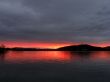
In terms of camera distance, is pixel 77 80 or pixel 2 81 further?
pixel 77 80

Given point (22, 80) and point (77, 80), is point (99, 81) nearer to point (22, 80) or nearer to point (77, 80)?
point (77, 80)

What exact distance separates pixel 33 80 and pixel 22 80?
2.43m

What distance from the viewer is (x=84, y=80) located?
39406 millimetres

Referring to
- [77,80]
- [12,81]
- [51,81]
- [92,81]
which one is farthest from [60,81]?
[12,81]

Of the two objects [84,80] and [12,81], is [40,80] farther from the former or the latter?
[84,80]

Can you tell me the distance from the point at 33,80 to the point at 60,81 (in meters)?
6.07

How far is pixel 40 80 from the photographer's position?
38719mm

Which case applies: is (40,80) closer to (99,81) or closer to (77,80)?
(77,80)

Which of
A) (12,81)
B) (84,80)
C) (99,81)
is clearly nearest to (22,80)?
(12,81)

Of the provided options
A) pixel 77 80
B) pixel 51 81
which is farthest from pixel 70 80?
pixel 51 81

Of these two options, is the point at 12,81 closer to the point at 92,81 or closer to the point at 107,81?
the point at 92,81

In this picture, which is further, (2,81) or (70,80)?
(70,80)

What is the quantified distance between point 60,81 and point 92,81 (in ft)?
23.3

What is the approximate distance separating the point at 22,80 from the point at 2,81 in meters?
4.41
